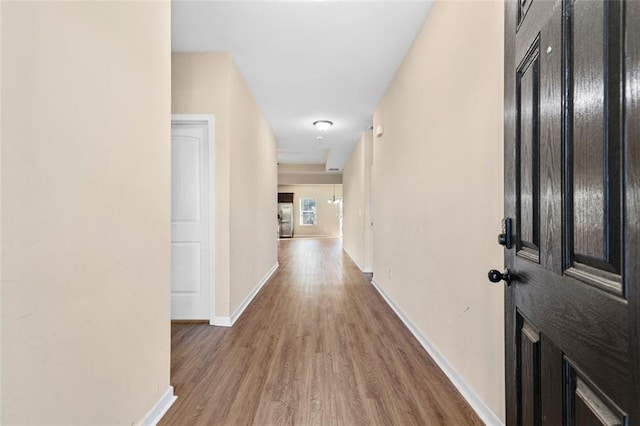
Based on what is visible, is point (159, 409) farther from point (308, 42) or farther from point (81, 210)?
point (308, 42)

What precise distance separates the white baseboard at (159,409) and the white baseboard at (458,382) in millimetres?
1689

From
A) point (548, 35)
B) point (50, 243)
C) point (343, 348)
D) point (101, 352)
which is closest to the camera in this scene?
point (548, 35)

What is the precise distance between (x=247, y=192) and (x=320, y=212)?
11595 mm

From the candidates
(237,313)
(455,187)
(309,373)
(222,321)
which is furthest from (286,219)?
(455,187)

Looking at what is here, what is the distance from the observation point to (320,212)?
15.4 m

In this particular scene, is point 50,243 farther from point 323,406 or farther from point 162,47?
point 323,406

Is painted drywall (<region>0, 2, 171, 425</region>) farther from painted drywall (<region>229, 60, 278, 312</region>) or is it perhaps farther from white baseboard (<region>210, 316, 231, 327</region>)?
painted drywall (<region>229, 60, 278, 312</region>)

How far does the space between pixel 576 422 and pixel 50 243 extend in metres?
1.46

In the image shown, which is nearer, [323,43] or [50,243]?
[50,243]

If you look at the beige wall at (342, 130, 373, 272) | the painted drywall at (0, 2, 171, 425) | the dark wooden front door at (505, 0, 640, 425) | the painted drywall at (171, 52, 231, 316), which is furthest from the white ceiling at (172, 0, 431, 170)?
the dark wooden front door at (505, 0, 640, 425)

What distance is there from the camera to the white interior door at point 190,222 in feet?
10.1

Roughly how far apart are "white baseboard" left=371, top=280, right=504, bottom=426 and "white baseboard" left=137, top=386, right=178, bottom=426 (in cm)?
169

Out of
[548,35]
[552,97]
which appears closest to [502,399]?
[552,97]

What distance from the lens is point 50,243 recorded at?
3.20ft
